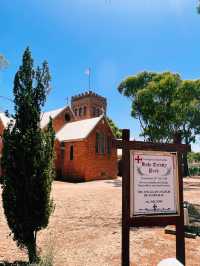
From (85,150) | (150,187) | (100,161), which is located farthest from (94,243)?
(100,161)

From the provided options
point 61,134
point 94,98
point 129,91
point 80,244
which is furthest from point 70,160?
point 94,98

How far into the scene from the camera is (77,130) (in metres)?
31.4

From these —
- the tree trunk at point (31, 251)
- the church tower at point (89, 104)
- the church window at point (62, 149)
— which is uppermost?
the church tower at point (89, 104)

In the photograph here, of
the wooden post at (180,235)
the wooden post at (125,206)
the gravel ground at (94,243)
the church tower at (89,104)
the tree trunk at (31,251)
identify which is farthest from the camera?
the church tower at (89,104)

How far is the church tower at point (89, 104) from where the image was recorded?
68875 millimetres

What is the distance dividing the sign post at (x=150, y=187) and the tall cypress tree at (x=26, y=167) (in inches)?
75.4

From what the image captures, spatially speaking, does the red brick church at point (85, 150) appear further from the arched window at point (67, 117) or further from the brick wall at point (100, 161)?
the arched window at point (67, 117)

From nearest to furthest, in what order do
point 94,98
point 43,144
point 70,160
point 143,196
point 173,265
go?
1. point 173,265
2. point 143,196
3. point 43,144
4. point 70,160
5. point 94,98

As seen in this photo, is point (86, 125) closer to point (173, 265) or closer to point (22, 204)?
point (22, 204)

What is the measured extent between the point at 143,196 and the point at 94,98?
218ft

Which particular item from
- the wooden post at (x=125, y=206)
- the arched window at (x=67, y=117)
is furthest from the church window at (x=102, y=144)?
the wooden post at (x=125, y=206)

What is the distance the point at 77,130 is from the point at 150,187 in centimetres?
2680

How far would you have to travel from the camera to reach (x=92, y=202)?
14008 millimetres

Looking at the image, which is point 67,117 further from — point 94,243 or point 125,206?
point 125,206
